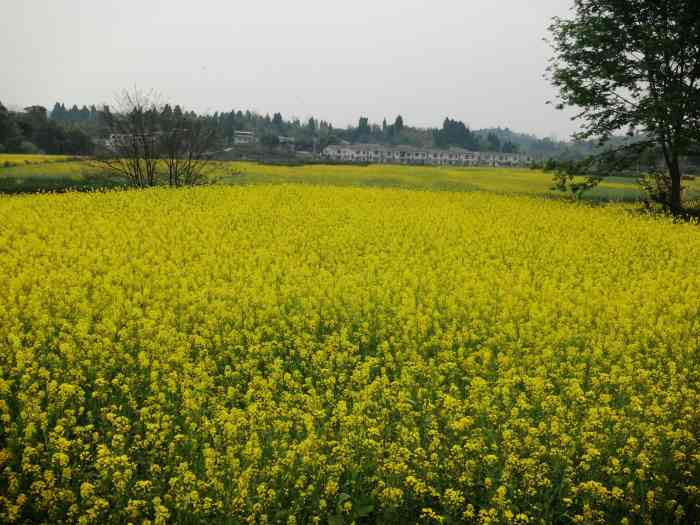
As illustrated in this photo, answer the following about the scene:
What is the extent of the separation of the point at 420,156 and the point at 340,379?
157 m

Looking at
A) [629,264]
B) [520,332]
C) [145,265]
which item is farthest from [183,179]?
[520,332]

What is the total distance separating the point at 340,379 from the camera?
22.2 feet

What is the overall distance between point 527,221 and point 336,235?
8.00 m

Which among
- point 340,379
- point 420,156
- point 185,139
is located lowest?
point 340,379

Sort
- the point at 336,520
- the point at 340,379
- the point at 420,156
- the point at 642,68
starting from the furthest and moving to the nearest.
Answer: the point at 420,156, the point at 642,68, the point at 340,379, the point at 336,520

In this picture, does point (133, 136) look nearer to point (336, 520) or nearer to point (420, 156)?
point (336, 520)

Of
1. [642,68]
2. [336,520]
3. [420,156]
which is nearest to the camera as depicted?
[336,520]

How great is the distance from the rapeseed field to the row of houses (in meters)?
134

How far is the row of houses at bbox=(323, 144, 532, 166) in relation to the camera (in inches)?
5773

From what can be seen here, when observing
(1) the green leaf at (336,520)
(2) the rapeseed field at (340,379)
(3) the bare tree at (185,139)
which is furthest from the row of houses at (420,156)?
(1) the green leaf at (336,520)

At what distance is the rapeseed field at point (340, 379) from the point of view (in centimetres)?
508

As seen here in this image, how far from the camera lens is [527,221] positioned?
777 inches

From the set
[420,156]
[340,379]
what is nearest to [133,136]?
[340,379]

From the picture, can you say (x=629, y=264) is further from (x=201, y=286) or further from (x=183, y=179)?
(x=183, y=179)
